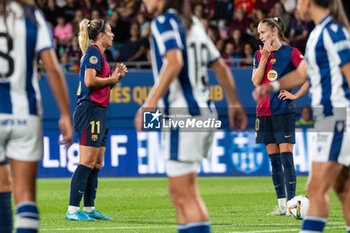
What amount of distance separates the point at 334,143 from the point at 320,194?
1.22 ft

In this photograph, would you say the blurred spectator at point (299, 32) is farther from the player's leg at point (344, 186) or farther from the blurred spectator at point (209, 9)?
the player's leg at point (344, 186)

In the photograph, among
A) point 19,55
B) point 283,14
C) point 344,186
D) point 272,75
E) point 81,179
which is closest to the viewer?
point 19,55

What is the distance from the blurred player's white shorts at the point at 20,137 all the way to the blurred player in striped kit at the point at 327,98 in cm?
154

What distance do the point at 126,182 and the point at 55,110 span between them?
3788 mm

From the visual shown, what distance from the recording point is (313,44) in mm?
5270

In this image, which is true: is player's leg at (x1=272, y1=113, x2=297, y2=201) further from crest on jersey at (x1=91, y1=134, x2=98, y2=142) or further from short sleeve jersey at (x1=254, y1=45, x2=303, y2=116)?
crest on jersey at (x1=91, y1=134, x2=98, y2=142)

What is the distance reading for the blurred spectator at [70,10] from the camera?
21209 mm

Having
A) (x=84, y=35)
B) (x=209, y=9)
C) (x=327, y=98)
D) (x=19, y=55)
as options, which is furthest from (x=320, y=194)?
(x=209, y=9)

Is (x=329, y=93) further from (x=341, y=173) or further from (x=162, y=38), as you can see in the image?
(x=162, y=38)

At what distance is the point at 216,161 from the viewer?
16938 millimetres

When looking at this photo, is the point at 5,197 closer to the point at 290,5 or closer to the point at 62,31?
the point at 290,5

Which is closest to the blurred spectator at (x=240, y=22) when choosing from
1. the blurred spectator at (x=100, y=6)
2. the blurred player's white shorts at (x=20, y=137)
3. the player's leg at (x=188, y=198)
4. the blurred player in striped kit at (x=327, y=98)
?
the blurred spectator at (x=100, y=6)

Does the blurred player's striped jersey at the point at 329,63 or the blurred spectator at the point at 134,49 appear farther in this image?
the blurred spectator at the point at 134,49

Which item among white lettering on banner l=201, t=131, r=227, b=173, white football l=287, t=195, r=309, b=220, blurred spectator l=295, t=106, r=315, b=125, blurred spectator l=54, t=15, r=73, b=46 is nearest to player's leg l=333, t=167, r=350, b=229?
white football l=287, t=195, r=309, b=220
